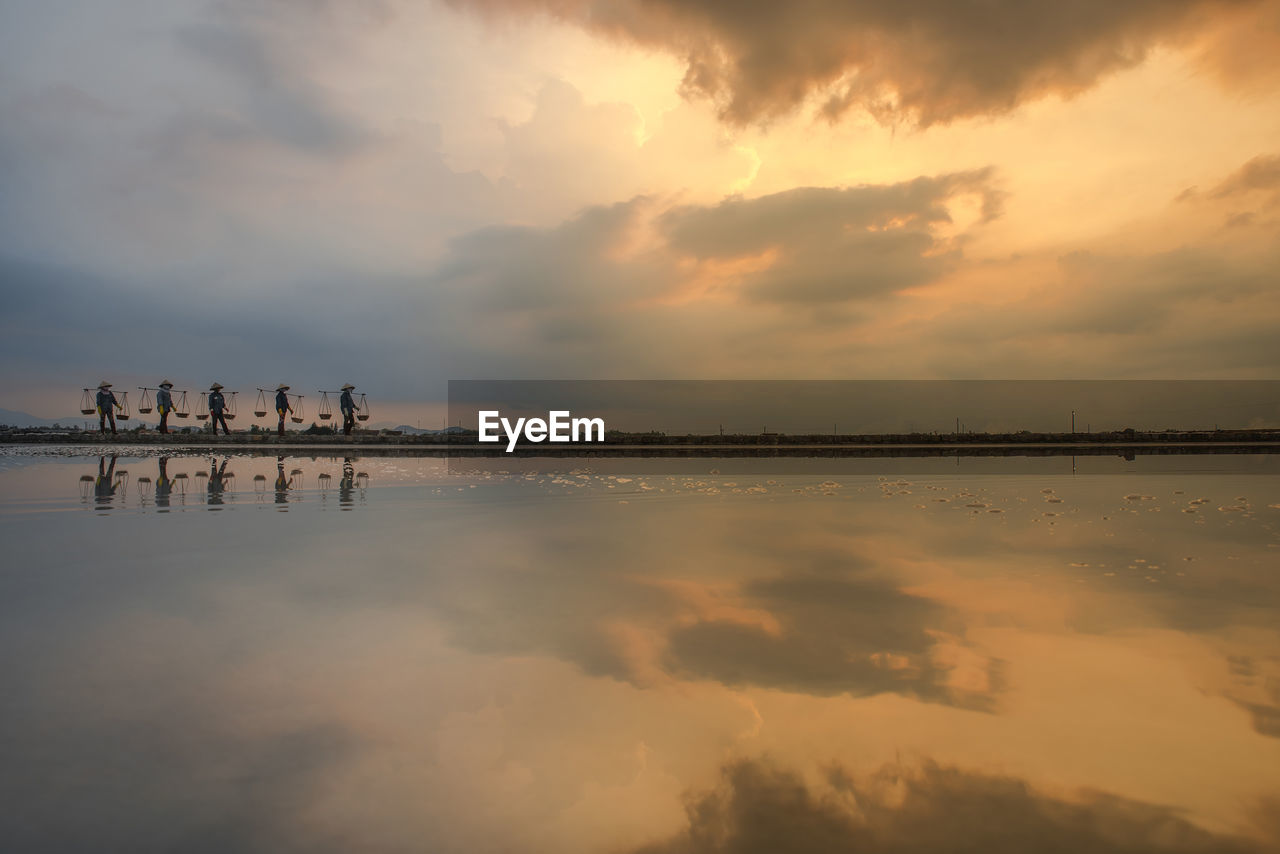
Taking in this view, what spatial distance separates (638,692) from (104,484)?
50.5ft

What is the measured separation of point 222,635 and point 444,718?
221 centimetres

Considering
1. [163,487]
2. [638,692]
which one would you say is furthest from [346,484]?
[638,692]

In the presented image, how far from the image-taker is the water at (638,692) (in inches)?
108

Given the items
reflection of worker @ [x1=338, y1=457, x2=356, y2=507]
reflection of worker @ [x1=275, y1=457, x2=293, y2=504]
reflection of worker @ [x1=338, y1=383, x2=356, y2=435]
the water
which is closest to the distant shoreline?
reflection of worker @ [x1=338, y1=383, x2=356, y2=435]

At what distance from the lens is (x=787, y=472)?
2081 cm

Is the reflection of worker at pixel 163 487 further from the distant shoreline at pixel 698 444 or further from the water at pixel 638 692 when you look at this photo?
the distant shoreline at pixel 698 444

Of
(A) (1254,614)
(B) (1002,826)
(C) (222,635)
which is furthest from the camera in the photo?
(A) (1254,614)

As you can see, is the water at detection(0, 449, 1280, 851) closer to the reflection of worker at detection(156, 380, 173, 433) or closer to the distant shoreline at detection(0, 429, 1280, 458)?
the distant shoreline at detection(0, 429, 1280, 458)

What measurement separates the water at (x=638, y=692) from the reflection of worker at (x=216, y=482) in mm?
3917

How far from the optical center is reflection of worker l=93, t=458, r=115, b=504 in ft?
40.8

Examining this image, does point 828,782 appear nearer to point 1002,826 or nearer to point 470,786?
point 1002,826

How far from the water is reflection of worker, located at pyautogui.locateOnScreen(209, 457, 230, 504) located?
3917 mm

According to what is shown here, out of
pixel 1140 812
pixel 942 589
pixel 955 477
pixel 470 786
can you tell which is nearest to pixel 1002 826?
pixel 1140 812

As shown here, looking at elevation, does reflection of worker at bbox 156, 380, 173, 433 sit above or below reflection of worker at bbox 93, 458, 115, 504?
above
